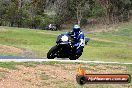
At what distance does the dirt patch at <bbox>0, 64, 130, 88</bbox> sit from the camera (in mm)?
12515

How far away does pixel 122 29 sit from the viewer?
7388 cm

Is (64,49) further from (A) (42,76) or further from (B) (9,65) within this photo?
(A) (42,76)

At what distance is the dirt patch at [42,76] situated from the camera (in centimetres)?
1251

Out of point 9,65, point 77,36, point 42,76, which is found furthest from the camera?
point 77,36

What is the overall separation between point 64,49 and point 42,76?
5.62 metres

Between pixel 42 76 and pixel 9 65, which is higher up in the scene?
pixel 9 65

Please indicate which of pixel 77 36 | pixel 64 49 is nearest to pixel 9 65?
pixel 64 49

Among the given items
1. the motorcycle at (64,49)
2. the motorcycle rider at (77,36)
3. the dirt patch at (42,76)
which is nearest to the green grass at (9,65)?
the dirt patch at (42,76)

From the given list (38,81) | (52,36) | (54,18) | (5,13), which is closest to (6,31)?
(52,36)

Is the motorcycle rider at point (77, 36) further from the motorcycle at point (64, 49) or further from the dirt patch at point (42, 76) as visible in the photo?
the dirt patch at point (42, 76)

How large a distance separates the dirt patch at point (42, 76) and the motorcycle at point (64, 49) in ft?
6.51

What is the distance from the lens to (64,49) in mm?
19344

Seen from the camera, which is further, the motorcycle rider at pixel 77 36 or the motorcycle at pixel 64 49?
the motorcycle rider at pixel 77 36

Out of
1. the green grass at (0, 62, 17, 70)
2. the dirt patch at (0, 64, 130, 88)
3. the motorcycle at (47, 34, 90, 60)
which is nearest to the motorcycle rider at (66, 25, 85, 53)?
the motorcycle at (47, 34, 90, 60)
